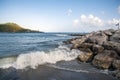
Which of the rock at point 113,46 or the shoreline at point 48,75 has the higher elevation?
the rock at point 113,46

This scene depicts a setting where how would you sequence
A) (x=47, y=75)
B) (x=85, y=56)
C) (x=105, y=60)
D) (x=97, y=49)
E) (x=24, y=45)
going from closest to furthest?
(x=47, y=75) < (x=105, y=60) < (x=85, y=56) < (x=97, y=49) < (x=24, y=45)

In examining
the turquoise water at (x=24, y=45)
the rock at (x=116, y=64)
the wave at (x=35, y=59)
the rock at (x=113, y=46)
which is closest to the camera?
the rock at (x=116, y=64)

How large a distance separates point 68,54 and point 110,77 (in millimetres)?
5999

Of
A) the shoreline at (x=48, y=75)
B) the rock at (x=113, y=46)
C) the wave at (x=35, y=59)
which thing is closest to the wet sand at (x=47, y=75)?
the shoreline at (x=48, y=75)

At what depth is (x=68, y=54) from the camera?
1423 cm

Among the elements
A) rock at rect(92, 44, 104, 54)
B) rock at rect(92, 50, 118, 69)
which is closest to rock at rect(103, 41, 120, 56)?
rock at rect(92, 44, 104, 54)

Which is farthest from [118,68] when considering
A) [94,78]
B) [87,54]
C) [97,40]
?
[97,40]

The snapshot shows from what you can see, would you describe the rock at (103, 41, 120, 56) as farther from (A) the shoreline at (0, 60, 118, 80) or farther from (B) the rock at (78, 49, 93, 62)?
(A) the shoreline at (0, 60, 118, 80)

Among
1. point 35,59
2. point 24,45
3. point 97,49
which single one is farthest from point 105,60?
point 24,45

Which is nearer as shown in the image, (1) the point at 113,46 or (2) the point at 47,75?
(2) the point at 47,75

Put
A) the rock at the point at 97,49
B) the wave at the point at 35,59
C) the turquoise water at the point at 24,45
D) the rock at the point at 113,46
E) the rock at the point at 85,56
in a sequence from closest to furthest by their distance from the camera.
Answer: the wave at the point at 35,59
the rock at the point at 113,46
the rock at the point at 85,56
the rock at the point at 97,49
the turquoise water at the point at 24,45

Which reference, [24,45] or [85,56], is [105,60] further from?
[24,45]

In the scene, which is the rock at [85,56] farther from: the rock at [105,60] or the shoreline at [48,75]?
the shoreline at [48,75]

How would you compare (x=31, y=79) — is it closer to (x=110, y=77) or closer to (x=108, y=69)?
(x=110, y=77)
